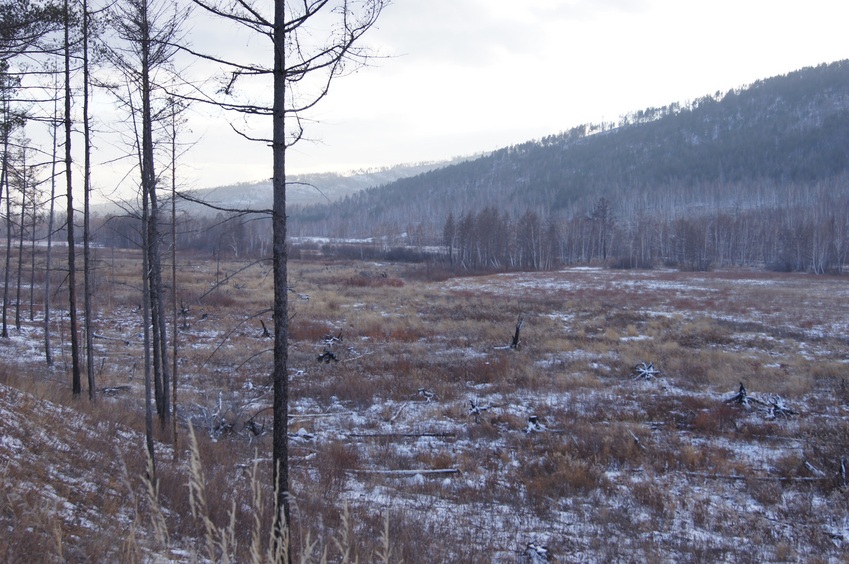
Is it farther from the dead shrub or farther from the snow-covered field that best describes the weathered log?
the dead shrub

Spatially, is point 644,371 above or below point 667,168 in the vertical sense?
below

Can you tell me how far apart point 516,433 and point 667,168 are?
508 ft

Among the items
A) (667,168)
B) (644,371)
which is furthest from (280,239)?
(667,168)

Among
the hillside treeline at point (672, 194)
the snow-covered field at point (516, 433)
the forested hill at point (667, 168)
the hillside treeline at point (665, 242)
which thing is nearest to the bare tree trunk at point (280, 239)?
the snow-covered field at point (516, 433)

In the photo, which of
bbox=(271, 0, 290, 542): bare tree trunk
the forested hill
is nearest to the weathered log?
bbox=(271, 0, 290, 542): bare tree trunk

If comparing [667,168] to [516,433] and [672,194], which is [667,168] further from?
Result: [516,433]

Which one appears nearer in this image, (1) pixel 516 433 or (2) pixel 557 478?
(2) pixel 557 478

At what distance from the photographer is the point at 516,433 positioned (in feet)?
39.4

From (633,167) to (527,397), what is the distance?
157188mm

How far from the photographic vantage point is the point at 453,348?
2166 cm

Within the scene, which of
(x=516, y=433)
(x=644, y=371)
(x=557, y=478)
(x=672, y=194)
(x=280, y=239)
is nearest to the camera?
(x=280, y=239)

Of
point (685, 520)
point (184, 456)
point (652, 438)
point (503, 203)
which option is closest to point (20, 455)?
point (184, 456)

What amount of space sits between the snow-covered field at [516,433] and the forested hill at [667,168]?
8508cm

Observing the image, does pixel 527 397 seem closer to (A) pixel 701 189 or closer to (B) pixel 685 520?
(B) pixel 685 520
